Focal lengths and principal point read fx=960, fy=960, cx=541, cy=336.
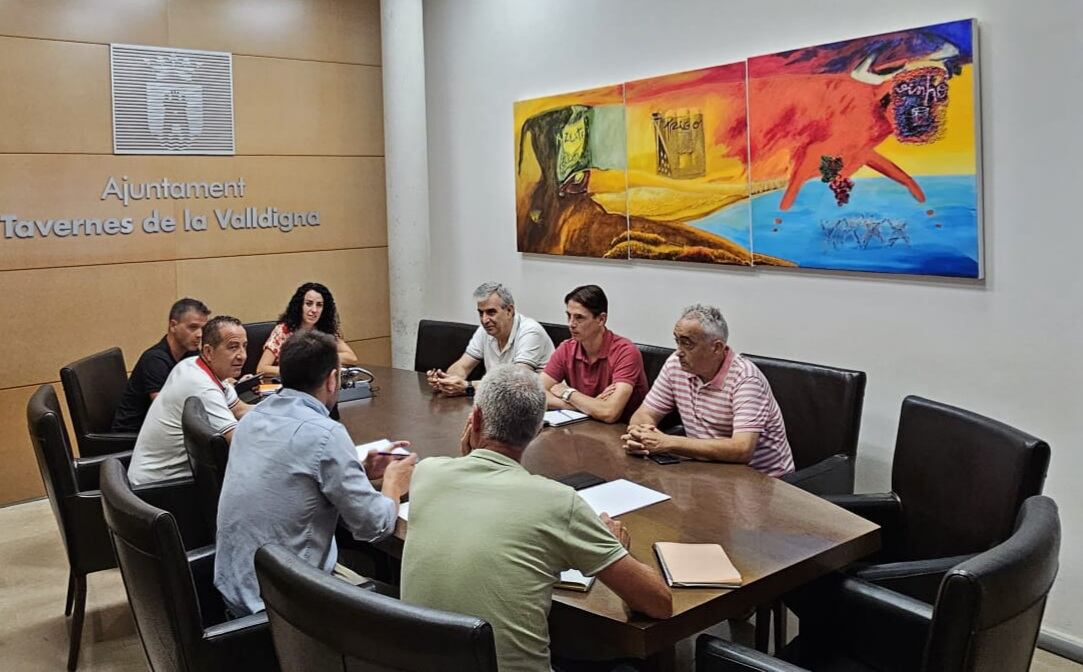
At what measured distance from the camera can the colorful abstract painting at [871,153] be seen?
12.2ft

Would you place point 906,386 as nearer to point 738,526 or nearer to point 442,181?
point 738,526

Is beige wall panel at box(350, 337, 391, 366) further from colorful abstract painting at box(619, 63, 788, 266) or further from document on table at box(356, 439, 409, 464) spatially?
document on table at box(356, 439, 409, 464)

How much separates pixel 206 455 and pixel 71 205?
3.15 m

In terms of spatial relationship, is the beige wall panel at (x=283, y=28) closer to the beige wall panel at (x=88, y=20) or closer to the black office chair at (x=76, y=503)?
the beige wall panel at (x=88, y=20)

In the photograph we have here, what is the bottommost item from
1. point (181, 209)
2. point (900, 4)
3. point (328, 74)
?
point (181, 209)

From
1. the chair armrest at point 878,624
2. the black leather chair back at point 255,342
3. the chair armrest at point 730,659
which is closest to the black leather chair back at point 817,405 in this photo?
the chair armrest at point 878,624

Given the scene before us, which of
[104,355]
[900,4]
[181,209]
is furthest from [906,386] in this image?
[181,209]

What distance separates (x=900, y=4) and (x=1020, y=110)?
69 cm

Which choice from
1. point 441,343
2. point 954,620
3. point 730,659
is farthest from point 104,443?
point 954,620

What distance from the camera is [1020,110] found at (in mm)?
3549

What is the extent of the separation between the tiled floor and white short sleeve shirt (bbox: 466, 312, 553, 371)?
1.68 metres

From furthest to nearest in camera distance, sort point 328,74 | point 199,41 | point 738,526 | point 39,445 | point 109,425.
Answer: point 328,74, point 199,41, point 109,425, point 39,445, point 738,526

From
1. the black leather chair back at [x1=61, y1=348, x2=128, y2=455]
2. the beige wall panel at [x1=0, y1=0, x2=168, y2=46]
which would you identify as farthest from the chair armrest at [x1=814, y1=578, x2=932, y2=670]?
the beige wall panel at [x1=0, y1=0, x2=168, y2=46]

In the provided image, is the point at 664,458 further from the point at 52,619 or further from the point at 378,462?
the point at 52,619
